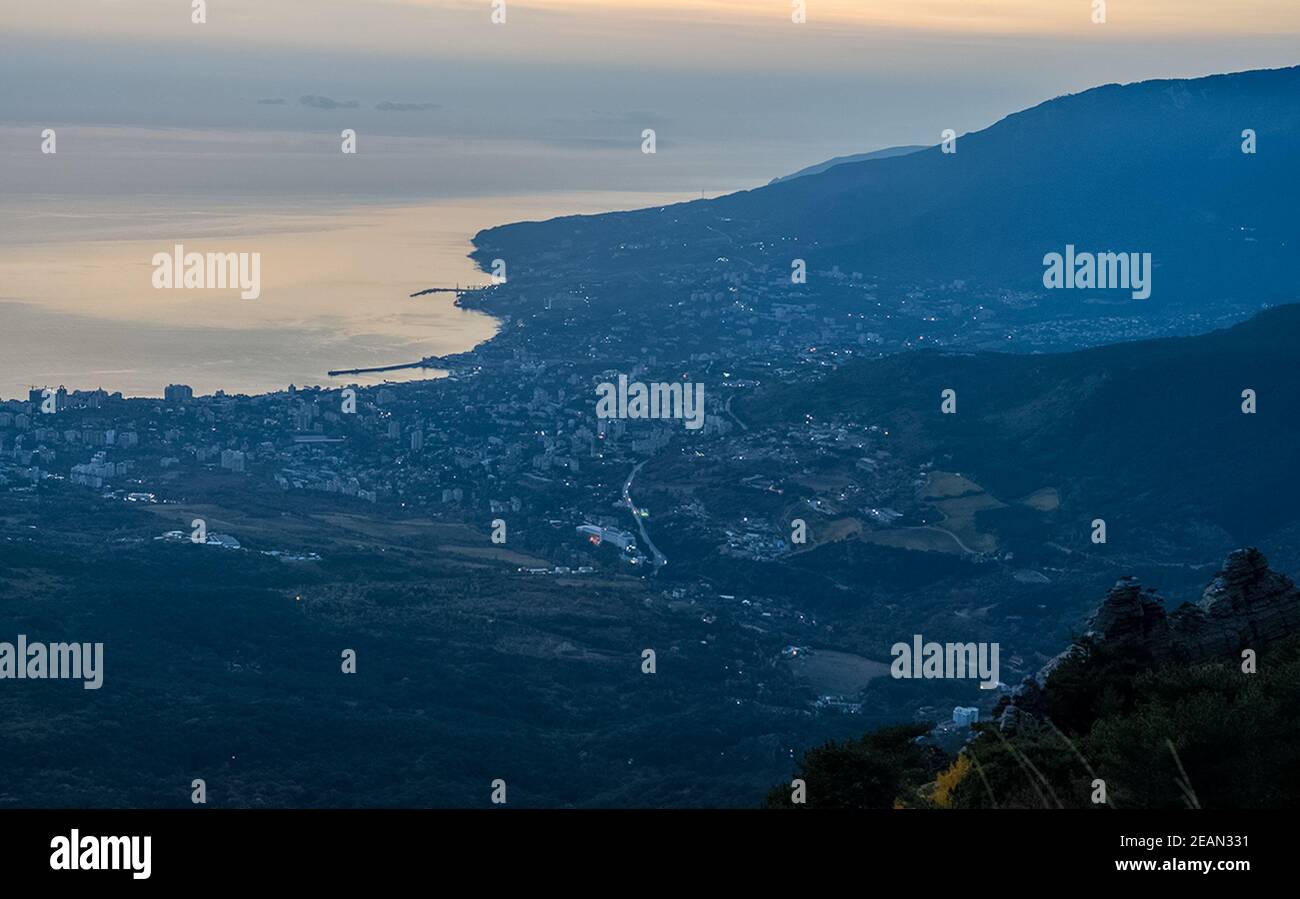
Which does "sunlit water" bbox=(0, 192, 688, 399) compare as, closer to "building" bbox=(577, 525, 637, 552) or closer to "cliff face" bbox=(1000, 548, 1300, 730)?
"building" bbox=(577, 525, 637, 552)

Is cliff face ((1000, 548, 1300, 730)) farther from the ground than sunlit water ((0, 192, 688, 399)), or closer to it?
closer to it

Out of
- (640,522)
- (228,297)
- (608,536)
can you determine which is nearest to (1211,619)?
(608,536)

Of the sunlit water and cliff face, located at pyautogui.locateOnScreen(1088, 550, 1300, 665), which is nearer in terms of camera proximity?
cliff face, located at pyautogui.locateOnScreen(1088, 550, 1300, 665)

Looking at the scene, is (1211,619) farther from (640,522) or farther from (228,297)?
(228,297)

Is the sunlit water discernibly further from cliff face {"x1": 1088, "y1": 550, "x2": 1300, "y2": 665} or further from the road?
cliff face {"x1": 1088, "y1": 550, "x2": 1300, "y2": 665}

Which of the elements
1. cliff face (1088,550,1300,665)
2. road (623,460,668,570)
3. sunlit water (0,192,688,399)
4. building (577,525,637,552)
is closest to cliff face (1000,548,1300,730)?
cliff face (1088,550,1300,665)

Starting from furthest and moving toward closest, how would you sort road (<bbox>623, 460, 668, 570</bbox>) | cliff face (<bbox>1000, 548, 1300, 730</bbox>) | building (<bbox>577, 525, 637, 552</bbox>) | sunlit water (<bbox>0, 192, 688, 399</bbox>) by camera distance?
sunlit water (<bbox>0, 192, 688, 399</bbox>), building (<bbox>577, 525, 637, 552</bbox>), road (<bbox>623, 460, 668, 570</bbox>), cliff face (<bbox>1000, 548, 1300, 730</bbox>)

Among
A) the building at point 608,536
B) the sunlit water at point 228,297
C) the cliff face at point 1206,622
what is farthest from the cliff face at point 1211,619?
the sunlit water at point 228,297

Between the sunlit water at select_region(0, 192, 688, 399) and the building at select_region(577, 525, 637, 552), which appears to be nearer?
the building at select_region(577, 525, 637, 552)

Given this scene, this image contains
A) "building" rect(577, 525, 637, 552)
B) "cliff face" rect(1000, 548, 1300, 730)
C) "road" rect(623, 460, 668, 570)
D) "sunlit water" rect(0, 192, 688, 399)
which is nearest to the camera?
"cliff face" rect(1000, 548, 1300, 730)

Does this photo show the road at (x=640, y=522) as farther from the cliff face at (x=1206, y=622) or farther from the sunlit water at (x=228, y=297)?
the cliff face at (x=1206, y=622)
